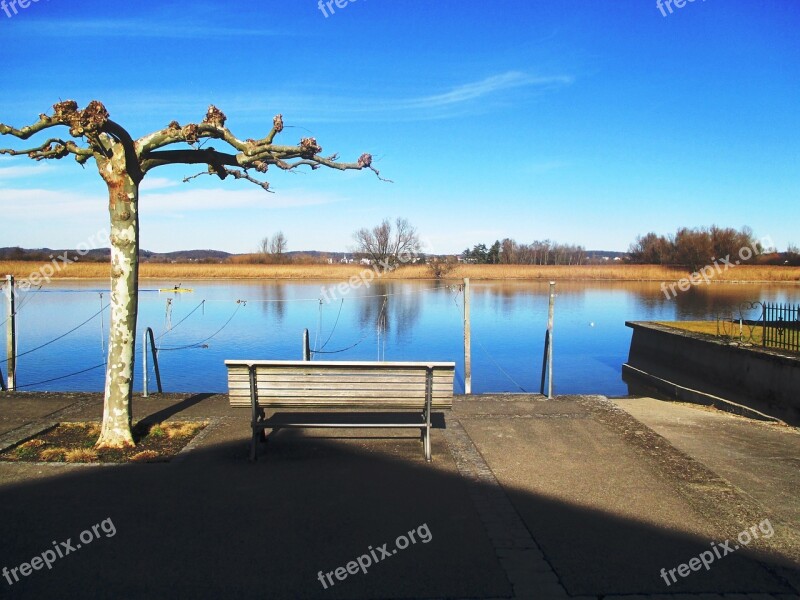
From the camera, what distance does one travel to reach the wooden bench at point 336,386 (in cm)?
581

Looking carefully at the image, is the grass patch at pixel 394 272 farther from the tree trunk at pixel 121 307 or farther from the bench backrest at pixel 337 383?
the bench backrest at pixel 337 383

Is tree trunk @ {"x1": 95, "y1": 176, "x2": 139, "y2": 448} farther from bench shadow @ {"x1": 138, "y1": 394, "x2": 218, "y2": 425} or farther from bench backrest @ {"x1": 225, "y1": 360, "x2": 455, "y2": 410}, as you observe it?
bench backrest @ {"x1": 225, "y1": 360, "x2": 455, "y2": 410}

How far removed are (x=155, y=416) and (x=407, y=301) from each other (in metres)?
30.5

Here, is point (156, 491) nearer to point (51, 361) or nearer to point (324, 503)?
point (324, 503)

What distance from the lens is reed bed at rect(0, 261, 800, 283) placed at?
4531 cm

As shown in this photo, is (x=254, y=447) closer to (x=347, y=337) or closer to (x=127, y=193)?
(x=127, y=193)

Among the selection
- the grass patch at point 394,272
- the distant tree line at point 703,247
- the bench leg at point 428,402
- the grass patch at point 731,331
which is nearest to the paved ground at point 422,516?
the bench leg at point 428,402

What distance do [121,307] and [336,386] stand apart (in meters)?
2.26

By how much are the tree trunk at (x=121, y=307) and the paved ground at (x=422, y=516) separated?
69 cm

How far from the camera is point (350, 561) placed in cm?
383

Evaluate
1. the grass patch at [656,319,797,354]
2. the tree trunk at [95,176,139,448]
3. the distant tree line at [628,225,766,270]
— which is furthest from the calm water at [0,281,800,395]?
the distant tree line at [628,225,766,270]

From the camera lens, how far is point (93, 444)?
6297 millimetres

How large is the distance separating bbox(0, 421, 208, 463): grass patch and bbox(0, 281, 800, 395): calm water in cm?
651

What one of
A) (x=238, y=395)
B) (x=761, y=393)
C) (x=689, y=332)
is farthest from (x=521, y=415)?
(x=689, y=332)
